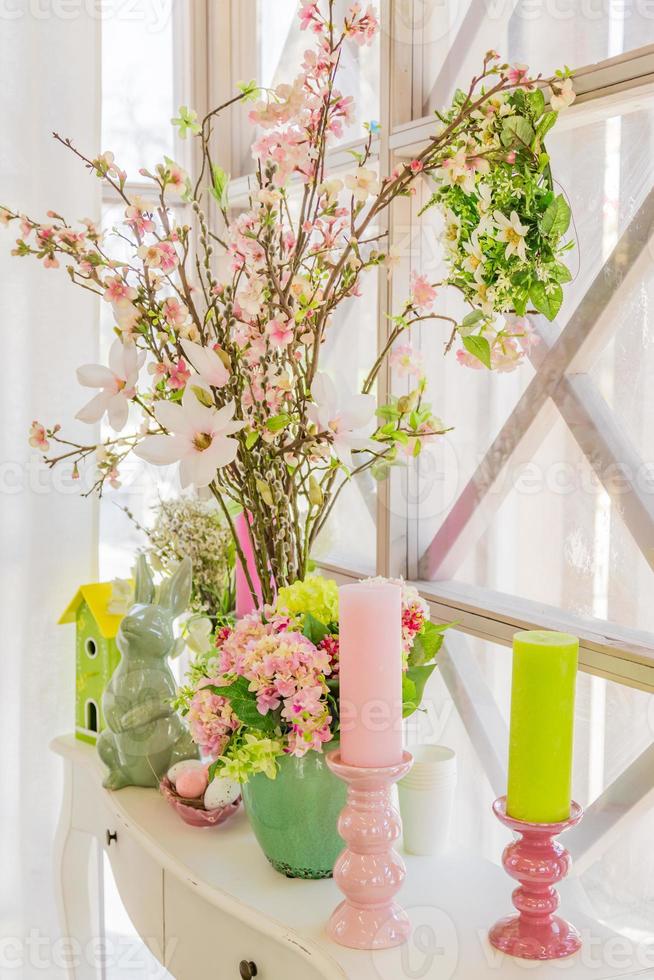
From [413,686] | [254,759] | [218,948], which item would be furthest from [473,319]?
[218,948]

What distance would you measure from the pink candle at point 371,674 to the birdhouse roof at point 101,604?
715 mm

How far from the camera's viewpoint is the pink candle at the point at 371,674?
985 mm

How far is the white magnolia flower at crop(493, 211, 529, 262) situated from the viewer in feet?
3.55

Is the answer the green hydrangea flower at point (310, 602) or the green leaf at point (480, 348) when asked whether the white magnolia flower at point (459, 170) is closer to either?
the green leaf at point (480, 348)

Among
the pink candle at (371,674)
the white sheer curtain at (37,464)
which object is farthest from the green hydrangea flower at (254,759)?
the white sheer curtain at (37,464)

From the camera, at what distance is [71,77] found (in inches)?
69.7

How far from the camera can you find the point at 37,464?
1809 millimetres

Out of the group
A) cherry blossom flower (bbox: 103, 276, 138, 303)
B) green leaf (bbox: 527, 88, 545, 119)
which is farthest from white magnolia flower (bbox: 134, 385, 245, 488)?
green leaf (bbox: 527, 88, 545, 119)

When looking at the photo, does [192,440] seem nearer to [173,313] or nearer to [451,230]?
[173,313]

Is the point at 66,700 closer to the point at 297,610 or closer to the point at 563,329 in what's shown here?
the point at 297,610

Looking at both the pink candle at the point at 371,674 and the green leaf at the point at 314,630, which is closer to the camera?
the pink candle at the point at 371,674

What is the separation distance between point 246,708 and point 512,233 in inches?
22.1

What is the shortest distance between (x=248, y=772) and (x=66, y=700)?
87 centimetres

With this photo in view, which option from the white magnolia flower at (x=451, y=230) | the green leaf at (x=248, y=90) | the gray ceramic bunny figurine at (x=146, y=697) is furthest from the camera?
the gray ceramic bunny figurine at (x=146, y=697)
